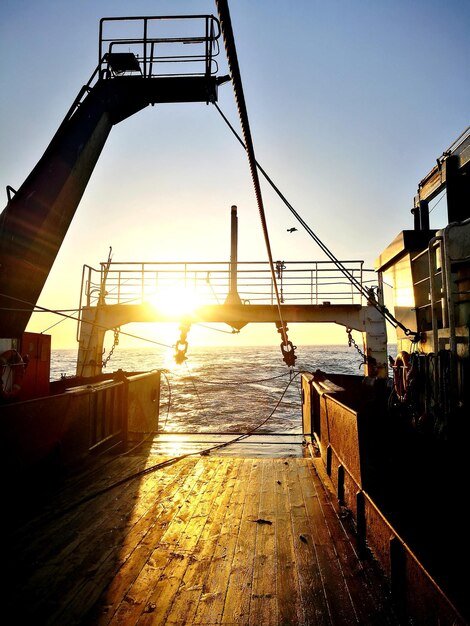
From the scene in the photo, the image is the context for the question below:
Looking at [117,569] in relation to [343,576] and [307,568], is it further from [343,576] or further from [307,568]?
[343,576]

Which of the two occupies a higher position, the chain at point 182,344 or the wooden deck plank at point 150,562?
the chain at point 182,344

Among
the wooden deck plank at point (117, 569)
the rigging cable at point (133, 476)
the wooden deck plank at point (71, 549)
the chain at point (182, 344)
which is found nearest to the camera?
the wooden deck plank at point (117, 569)

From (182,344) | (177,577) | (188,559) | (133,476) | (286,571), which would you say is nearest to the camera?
(177,577)

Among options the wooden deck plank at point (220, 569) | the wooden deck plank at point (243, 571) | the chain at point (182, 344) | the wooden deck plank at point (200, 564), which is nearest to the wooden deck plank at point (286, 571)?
the wooden deck plank at point (243, 571)

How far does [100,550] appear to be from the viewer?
298 centimetres

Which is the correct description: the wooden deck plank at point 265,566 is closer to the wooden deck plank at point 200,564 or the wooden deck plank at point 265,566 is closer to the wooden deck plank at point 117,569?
the wooden deck plank at point 200,564

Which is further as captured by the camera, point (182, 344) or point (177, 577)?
point (182, 344)

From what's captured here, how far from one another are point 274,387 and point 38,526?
2248cm

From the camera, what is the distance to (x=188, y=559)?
9.34 feet

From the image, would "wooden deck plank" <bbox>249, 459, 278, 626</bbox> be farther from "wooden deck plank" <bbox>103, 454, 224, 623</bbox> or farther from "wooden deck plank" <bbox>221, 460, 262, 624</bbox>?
"wooden deck plank" <bbox>103, 454, 224, 623</bbox>

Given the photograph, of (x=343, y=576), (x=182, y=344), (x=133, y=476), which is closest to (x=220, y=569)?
(x=343, y=576)

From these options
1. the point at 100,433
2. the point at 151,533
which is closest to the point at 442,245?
the point at 151,533

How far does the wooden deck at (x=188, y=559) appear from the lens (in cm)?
226

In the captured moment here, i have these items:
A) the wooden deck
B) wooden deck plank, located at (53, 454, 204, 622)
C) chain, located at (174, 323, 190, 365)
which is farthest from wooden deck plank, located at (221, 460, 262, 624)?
chain, located at (174, 323, 190, 365)
